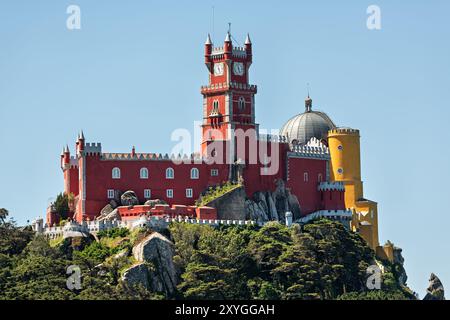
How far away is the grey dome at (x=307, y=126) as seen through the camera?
164 meters

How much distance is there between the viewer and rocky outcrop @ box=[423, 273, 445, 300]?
161 metres

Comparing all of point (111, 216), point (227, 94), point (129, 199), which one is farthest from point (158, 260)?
point (227, 94)

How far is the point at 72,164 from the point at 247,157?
15.6 metres

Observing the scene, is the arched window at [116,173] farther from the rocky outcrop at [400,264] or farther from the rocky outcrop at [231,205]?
the rocky outcrop at [400,264]

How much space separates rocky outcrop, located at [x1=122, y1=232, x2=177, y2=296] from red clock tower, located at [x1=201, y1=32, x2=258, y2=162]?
15020mm

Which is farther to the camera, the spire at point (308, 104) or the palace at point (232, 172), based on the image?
the spire at point (308, 104)

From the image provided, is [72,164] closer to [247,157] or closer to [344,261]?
[247,157]

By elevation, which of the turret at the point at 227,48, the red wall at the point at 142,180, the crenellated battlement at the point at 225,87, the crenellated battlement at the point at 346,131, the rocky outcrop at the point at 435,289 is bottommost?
the rocky outcrop at the point at 435,289

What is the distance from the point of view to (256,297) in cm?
13862

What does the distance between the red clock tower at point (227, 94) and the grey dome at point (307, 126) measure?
10435 millimetres

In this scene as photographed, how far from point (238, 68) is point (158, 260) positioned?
2376 centimetres

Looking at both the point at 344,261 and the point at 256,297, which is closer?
the point at 256,297

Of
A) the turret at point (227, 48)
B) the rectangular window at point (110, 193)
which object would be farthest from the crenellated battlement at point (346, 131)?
the rectangular window at point (110, 193)
